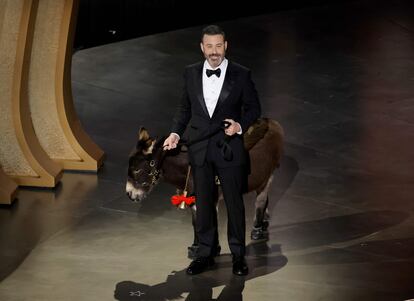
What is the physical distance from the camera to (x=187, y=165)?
22.8 ft

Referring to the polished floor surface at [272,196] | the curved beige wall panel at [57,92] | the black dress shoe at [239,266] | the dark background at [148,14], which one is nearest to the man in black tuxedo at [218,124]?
the black dress shoe at [239,266]

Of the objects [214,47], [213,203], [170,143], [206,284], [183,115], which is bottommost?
[206,284]

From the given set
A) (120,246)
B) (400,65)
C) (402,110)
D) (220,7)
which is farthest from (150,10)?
(120,246)

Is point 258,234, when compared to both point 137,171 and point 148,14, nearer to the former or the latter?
point 137,171

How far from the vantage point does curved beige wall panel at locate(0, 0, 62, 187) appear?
8109mm

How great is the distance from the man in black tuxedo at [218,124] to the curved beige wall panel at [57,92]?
6.72 feet

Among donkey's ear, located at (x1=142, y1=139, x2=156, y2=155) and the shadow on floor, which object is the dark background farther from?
the shadow on floor

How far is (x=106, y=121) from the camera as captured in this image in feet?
32.4

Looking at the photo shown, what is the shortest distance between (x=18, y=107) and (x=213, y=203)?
83.1 inches

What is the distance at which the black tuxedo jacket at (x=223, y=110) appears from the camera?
21.5ft

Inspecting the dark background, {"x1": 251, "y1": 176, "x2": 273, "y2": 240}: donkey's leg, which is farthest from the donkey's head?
the dark background

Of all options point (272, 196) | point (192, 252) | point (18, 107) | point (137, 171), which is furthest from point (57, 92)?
point (192, 252)

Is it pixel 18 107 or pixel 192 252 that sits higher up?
pixel 18 107

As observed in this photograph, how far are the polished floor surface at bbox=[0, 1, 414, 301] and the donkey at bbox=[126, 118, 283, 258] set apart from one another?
0.80 feet
